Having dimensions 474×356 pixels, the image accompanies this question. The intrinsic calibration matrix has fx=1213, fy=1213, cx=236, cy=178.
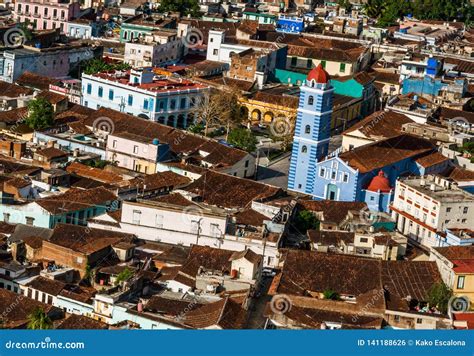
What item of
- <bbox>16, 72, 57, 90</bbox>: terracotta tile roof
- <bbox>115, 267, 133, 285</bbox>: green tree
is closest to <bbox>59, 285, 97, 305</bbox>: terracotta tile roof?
<bbox>115, 267, 133, 285</bbox>: green tree

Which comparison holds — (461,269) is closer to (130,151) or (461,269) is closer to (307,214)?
(307,214)

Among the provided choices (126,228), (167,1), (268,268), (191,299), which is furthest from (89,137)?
(167,1)

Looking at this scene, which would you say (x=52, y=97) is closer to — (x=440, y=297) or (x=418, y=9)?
(x=440, y=297)

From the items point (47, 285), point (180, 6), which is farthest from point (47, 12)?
point (47, 285)

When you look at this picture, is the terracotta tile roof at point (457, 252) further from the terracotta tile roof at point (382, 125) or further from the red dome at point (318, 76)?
the terracotta tile roof at point (382, 125)

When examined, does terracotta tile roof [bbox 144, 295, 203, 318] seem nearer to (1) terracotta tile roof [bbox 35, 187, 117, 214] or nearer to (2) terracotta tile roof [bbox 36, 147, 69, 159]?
(1) terracotta tile roof [bbox 35, 187, 117, 214]
